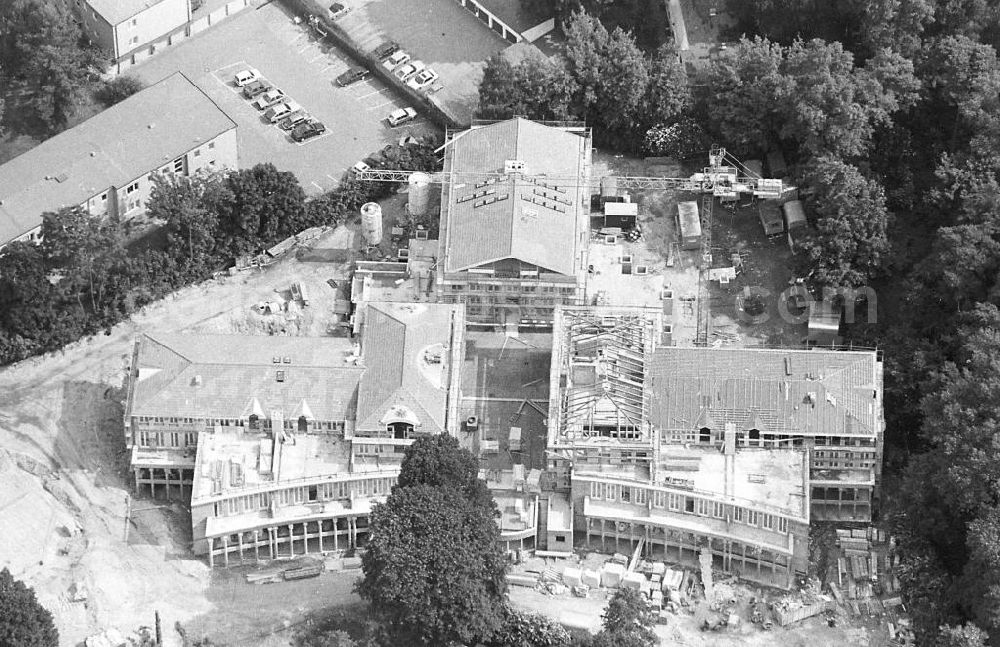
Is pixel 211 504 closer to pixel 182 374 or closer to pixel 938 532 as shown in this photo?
pixel 182 374

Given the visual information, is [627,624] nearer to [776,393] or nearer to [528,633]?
[528,633]

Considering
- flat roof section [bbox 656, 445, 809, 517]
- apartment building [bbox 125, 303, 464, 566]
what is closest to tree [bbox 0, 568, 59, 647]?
apartment building [bbox 125, 303, 464, 566]

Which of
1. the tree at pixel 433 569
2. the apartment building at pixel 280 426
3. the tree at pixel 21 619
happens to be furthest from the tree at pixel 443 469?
the tree at pixel 21 619

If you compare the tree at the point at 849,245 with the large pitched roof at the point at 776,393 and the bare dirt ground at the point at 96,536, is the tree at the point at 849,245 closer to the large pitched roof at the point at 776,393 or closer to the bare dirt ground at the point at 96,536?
the large pitched roof at the point at 776,393

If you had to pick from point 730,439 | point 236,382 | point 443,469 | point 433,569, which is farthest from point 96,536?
point 730,439

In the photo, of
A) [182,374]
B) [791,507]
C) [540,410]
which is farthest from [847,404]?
[182,374]

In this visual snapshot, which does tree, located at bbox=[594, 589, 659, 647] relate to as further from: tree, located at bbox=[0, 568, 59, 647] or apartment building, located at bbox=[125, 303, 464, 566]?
tree, located at bbox=[0, 568, 59, 647]
